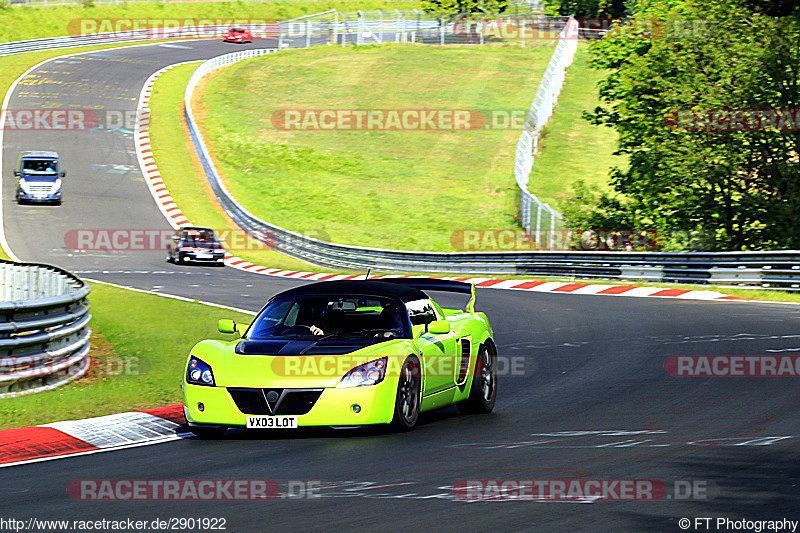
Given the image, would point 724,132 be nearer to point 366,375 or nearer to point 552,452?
point 366,375

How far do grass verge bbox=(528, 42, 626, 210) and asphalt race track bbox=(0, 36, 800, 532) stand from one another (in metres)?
25.3

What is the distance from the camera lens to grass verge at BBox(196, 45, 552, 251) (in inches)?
1694

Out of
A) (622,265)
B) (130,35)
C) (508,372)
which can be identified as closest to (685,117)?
(622,265)

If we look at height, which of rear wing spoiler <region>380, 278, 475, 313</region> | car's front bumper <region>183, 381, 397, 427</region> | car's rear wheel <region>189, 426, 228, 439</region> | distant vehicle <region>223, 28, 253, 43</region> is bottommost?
car's rear wheel <region>189, 426, 228, 439</region>

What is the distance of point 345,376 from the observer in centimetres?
893

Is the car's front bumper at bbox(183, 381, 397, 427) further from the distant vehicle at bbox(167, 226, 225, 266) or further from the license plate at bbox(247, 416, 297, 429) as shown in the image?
the distant vehicle at bbox(167, 226, 225, 266)

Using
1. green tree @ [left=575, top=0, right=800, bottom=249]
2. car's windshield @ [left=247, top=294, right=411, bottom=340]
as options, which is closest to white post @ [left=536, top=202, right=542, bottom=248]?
green tree @ [left=575, top=0, right=800, bottom=249]

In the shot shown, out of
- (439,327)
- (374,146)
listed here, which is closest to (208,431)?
(439,327)

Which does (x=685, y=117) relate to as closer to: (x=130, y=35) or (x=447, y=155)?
(x=447, y=155)

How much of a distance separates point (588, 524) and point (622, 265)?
2131cm

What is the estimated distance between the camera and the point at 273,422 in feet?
29.2

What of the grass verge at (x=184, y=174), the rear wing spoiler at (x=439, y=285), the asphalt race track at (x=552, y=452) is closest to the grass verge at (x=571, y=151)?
the grass verge at (x=184, y=174)

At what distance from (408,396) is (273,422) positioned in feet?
3.83

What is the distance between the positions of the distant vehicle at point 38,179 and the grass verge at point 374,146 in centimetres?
714
